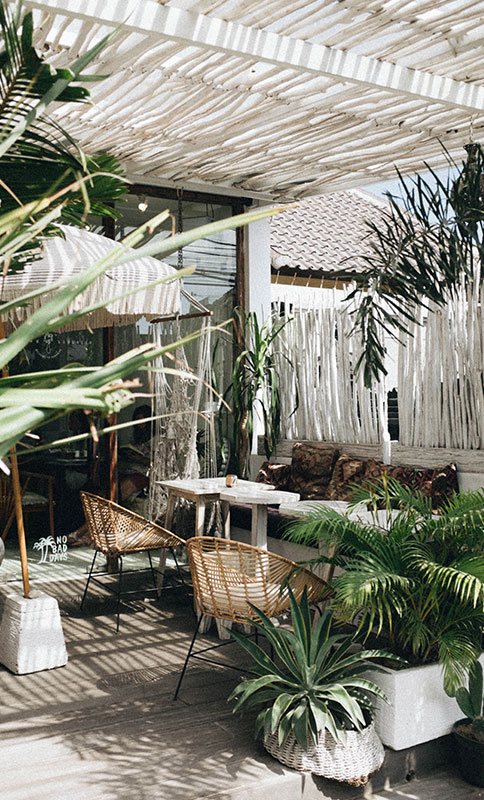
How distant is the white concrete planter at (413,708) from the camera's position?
3.49 m

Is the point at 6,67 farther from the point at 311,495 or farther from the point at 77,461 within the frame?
the point at 77,461

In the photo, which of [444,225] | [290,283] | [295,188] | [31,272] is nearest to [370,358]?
[444,225]

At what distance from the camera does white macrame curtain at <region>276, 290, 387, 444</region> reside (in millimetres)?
6810

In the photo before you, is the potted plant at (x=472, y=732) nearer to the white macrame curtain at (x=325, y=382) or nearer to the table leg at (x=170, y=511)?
the table leg at (x=170, y=511)

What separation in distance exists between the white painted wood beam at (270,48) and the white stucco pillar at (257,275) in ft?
10.8

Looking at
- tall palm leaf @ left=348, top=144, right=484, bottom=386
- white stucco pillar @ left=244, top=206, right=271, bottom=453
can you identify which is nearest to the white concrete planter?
tall palm leaf @ left=348, top=144, right=484, bottom=386

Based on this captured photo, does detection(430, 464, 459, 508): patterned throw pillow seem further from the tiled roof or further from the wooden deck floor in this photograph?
the tiled roof

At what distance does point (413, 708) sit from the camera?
11.6 ft

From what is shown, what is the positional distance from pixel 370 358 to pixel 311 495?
1.93m

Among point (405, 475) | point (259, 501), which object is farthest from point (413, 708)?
point (405, 475)

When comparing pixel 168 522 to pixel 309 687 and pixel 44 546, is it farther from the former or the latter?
pixel 309 687

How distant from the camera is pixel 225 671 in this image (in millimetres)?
4418

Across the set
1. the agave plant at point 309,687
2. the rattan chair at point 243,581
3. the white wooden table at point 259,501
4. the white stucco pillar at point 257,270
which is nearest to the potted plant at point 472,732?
the agave plant at point 309,687

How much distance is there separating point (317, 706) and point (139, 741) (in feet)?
2.69
